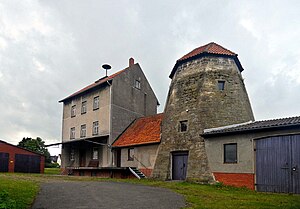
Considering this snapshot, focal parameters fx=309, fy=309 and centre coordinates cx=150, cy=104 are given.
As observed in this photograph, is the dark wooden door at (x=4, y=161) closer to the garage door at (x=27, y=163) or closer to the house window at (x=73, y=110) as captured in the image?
the garage door at (x=27, y=163)

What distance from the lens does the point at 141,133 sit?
90.9ft

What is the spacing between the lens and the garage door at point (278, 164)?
49.4 feet

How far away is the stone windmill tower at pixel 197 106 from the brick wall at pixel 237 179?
1924 millimetres

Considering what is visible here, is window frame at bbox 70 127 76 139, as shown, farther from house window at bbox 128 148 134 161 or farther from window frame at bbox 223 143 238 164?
window frame at bbox 223 143 238 164

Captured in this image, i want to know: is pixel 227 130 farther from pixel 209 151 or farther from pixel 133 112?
pixel 133 112

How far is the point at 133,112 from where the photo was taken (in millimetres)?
33031

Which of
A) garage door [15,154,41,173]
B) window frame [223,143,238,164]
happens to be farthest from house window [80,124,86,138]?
window frame [223,143,238,164]

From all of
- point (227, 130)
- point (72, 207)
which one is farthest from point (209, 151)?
point (72, 207)

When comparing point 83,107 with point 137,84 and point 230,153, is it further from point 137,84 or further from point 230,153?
point 230,153

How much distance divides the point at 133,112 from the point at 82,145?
6642mm

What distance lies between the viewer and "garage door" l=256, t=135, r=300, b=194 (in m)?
15.1

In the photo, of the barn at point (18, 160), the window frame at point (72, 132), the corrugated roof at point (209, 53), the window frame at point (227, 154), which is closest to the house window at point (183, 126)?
the window frame at point (227, 154)

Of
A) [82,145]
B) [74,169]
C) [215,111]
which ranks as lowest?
[74,169]

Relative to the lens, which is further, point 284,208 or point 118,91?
point 118,91
